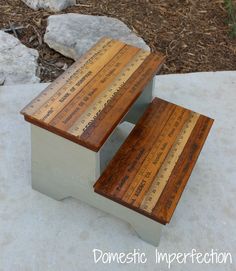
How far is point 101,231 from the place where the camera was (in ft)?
6.25

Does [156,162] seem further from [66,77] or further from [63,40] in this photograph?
→ [63,40]

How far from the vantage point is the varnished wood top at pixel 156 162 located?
5.65ft

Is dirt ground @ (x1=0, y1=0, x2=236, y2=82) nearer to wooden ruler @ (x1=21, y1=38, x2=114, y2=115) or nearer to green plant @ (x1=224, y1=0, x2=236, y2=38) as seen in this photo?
green plant @ (x1=224, y1=0, x2=236, y2=38)

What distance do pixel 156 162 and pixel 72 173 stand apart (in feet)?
1.15

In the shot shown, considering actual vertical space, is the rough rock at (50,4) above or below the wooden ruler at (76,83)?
below

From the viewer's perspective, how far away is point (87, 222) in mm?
1935

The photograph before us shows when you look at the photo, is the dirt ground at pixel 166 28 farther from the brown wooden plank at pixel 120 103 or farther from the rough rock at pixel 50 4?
the brown wooden plank at pixel 120 103

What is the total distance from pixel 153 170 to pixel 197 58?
5.14 feet

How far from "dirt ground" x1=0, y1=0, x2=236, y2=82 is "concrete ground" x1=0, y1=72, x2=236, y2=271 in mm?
866

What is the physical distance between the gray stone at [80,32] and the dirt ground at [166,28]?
0.36ft

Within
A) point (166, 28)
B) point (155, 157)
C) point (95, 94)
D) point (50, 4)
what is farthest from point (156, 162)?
point (50, 4)

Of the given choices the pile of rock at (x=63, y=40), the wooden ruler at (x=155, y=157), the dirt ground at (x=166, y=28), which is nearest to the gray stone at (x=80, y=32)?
the pile of rock at (x=63, y=40)

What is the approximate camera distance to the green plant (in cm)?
340

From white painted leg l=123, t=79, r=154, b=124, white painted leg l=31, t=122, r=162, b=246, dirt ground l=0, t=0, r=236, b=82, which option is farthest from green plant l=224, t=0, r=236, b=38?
white painted leg l=31, t=122, r=162, b=246
